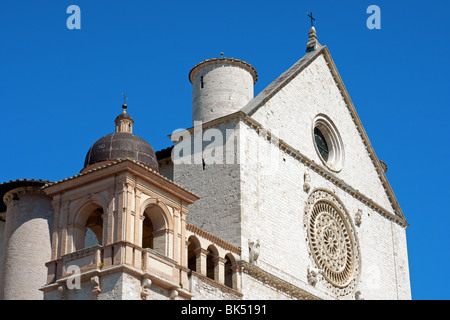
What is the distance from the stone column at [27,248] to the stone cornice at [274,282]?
5457 millimetres

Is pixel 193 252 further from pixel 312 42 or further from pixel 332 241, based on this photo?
pixel 312 42

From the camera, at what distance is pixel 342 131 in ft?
111

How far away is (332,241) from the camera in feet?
102

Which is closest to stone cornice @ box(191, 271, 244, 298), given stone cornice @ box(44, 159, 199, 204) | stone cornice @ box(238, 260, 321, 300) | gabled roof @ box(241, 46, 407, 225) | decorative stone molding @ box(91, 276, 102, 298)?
stone cornice @ box(238, 260, 321, 300)

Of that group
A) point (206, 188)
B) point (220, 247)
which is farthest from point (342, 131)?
point (220, 247)

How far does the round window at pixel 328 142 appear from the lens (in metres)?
32.7

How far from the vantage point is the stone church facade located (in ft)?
75.7

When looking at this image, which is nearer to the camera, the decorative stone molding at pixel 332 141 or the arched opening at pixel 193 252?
the arched opening at pixel 193 252

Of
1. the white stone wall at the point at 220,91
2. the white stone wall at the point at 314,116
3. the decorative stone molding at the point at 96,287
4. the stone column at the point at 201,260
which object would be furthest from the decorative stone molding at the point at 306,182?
the decorative stone molding at the point at 96,287

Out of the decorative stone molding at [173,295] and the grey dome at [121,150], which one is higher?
the grey dome at [121,150]

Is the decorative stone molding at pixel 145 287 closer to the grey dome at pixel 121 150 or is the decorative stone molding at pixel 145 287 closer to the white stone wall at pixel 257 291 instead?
the white stone wall at pixel 257 291

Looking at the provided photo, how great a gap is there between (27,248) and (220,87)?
28.8 feet

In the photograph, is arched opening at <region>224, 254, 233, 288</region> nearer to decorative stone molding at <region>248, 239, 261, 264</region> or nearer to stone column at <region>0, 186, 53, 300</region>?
decorative stone molding at <region>248, 239, 261, 264</region>

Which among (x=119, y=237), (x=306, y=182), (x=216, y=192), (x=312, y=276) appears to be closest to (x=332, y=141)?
(x=306, y=182)
